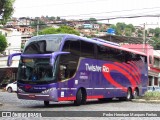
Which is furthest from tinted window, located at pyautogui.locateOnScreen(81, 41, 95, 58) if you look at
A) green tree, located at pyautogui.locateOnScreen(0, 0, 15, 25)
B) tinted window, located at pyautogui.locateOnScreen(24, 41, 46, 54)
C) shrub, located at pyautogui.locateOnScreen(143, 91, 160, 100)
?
shrub, located at pyautogui.locateOnScreen(143, 91, 160, 100)

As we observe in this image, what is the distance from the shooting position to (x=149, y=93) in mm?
28953

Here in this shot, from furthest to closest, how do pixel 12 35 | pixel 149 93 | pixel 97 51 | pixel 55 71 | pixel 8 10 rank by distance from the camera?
1. pixel 12 35
2. pixel 149 93
3. pixel 97 51
4. pixel 8 10
5. pixel 55 71

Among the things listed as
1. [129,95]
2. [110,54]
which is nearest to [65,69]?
[110,54]

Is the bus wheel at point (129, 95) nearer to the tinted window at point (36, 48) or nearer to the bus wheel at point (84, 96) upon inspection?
the bus wheel at point (84, 96)

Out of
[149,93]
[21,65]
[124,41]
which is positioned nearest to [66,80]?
[21,65]

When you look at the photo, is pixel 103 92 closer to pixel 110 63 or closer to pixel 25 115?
pixel 110 63

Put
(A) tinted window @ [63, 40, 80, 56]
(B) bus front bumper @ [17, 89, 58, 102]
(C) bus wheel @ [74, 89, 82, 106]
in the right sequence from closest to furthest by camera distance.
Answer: (B) bus front bumper @ [17, 89, 58, 102]
(A) tinted window @ [63, 40, 80, 56]
(C) bus wheel @ [74, 89, 82, 106]

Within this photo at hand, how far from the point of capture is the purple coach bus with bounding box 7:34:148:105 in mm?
19297

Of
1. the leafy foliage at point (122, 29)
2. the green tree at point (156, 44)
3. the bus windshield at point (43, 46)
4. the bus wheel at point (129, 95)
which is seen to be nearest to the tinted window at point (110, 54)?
the bus wheel at point (129, 95)

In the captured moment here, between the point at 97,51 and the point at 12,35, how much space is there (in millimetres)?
67958

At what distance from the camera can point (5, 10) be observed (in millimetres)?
20703

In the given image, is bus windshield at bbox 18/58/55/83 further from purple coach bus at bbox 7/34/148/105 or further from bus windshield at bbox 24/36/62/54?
bus windshield at bbox 24/36/62/54

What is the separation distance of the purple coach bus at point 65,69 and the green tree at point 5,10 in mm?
1908

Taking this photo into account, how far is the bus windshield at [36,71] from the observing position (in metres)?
19.2
